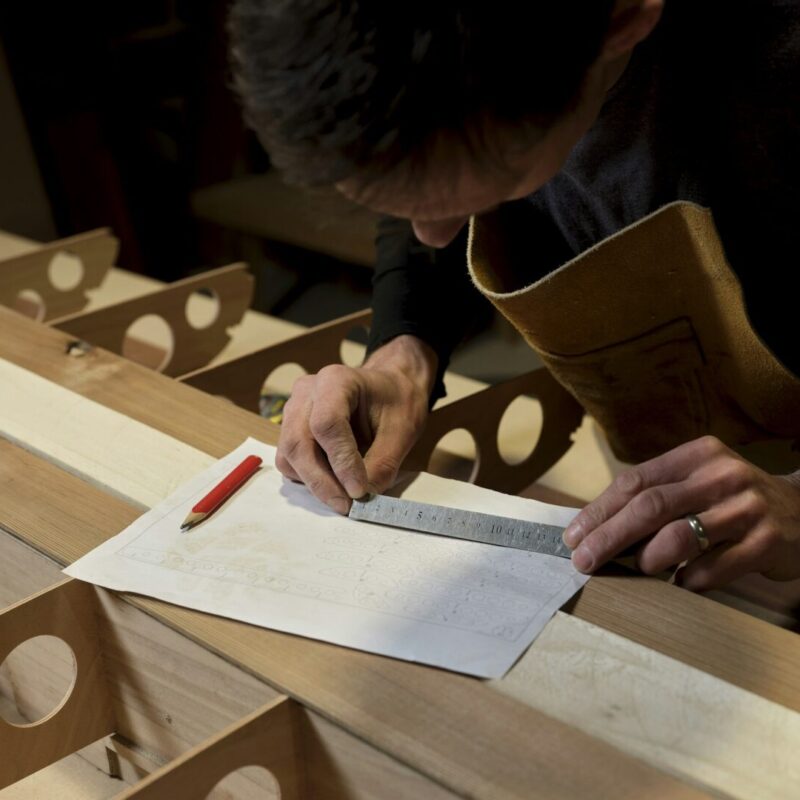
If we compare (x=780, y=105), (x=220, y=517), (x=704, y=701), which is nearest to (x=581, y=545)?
(x=704, y=701)

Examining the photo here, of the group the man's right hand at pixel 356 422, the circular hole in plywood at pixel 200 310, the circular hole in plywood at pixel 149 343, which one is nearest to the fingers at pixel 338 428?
the man's right hand at pixel 356 422

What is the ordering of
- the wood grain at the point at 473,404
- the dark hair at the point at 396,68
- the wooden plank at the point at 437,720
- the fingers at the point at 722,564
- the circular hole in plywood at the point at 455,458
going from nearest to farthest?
1. the dark hair at the point at 396,68
2. the wooden plank at the point at 437,720
3. the fingers at the point at 722,564
4. the wood grain at the point at 473,404
5. the circular hole in plywood at the point at 455,458

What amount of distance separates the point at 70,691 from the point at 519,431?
0.91m

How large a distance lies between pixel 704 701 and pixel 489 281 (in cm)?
64

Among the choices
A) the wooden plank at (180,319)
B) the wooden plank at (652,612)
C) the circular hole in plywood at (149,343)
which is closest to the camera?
the wooden plank at (652,612)

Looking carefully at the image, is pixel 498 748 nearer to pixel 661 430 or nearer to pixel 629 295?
pixel 629 295

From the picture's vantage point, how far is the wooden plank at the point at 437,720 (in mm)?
768

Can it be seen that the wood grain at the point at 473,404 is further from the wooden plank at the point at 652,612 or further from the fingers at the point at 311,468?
the fingers at the point at 311,468

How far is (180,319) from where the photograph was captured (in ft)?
6.21

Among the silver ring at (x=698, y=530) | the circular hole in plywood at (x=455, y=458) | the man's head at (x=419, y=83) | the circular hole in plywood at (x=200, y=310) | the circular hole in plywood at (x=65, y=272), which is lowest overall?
the circular hole in plywood at (x=455, y=458)

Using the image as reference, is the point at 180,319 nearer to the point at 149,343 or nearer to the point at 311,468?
the point at 149,343

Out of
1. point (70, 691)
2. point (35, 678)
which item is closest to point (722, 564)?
point (70, 691)

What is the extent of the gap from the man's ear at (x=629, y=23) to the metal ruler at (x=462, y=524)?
51cm

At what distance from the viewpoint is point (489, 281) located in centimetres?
131
